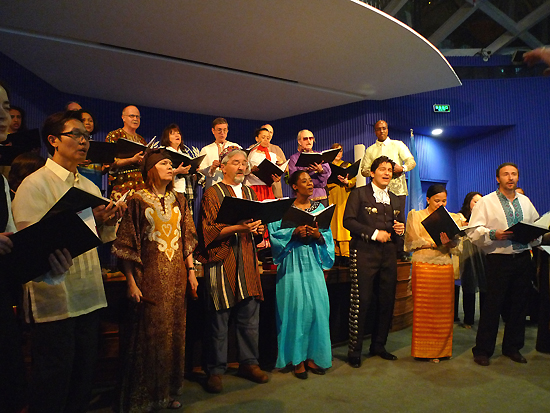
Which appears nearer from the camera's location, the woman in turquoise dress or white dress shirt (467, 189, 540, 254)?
the woman in turquoise dress

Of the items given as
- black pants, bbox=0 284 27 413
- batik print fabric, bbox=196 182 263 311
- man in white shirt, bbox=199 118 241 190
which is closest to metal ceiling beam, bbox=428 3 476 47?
man in white shirt, bbox=199 118 241 190

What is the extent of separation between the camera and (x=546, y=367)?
3.49m

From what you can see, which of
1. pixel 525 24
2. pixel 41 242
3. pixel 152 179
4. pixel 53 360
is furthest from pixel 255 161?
pixel 525 24

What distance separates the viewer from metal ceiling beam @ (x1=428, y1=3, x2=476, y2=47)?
8.79m

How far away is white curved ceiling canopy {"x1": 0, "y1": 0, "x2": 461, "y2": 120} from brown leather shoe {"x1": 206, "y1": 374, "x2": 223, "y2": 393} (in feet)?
12.2

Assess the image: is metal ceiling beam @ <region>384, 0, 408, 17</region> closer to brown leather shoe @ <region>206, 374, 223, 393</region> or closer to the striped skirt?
the striped skirt

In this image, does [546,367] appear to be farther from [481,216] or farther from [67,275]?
[67,275]

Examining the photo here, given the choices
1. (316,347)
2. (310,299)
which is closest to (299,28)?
(310,299)

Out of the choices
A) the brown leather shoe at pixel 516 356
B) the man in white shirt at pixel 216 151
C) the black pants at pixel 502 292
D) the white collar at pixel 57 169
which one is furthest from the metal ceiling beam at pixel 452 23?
the white collar at pixel 57 169

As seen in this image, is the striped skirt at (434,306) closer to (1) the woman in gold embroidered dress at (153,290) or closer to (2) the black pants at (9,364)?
(1) the woman in gold embroidered dress at (153,290)

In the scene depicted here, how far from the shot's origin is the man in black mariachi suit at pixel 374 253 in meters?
3.56

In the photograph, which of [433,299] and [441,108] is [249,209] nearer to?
[433,299]

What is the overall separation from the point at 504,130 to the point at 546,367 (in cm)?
650

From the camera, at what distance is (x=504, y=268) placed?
359cm
